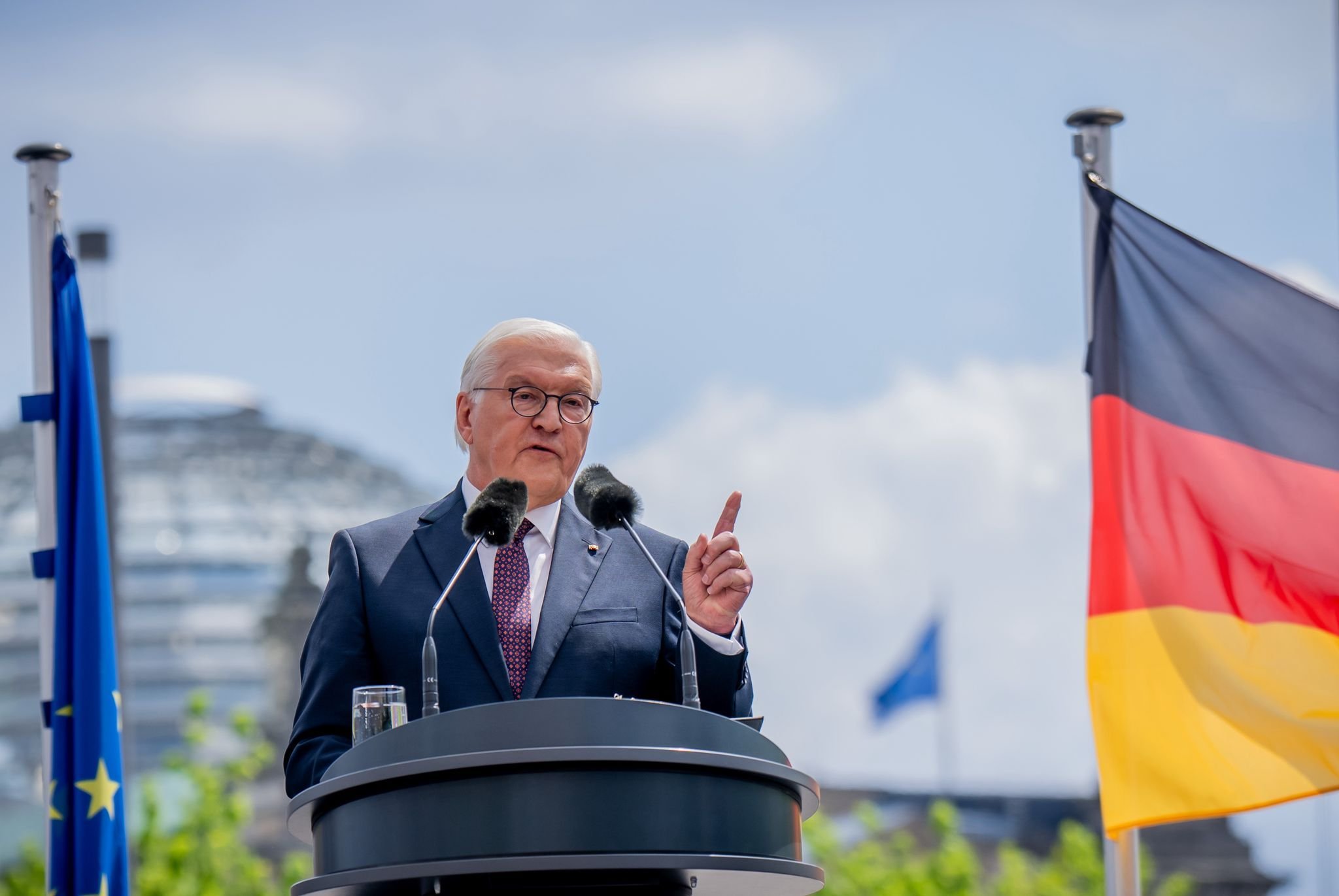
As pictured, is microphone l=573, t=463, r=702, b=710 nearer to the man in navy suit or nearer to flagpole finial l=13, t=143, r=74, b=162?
the man in navy suit

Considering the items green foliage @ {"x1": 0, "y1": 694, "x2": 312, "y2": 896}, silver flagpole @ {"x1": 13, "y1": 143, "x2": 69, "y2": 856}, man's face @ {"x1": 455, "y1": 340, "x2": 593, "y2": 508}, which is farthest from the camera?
green foliage @ {"x1": 0, "y1": 694, "x2": 312, "y2": 896}

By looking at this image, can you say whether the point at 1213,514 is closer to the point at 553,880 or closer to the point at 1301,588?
the point at 1301,588

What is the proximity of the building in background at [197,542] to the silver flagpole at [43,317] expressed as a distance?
2430 inches

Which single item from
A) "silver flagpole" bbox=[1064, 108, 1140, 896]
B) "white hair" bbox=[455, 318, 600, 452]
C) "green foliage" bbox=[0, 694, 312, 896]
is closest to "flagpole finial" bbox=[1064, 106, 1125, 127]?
"silver flagpole" bbox=[1064, 108, 1140, 896]

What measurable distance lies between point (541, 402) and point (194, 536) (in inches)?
3087

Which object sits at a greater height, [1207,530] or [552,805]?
[1207,530]

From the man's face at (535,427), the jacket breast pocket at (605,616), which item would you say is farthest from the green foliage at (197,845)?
the jacket breast pocket at (605,616)

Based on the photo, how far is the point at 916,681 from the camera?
35.3 m

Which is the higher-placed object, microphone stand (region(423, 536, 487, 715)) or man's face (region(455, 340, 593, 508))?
man's face (region(455, 340, 593, 508))

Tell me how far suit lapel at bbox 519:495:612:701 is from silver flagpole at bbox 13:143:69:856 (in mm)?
Result: 3631

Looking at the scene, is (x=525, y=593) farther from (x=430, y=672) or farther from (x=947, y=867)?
(x=947, y=867)

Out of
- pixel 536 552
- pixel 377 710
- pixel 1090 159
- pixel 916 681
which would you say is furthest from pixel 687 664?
pixel 916 681

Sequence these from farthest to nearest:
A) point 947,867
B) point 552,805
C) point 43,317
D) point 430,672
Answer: point 947,867
point 43,317
point 430,672
point 552,805

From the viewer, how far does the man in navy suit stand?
3844 mm
